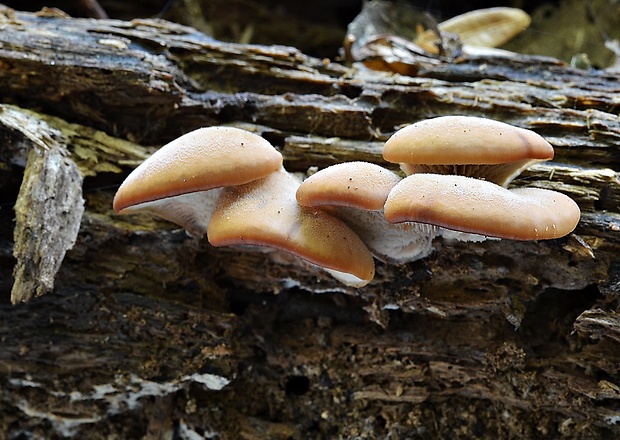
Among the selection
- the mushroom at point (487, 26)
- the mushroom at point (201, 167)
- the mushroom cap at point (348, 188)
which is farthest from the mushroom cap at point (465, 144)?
the mushroom at point (487, 26)

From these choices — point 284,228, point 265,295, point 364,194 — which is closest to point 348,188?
point 364,194

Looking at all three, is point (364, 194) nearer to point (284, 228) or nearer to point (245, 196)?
point (284, 228)

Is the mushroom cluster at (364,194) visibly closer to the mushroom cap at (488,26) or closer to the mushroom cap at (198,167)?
the mushroom cap at (198,167)

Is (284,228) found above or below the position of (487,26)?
below

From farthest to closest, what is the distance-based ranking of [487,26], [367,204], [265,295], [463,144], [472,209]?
[487,26] → [265,295] → [367,204] → [463,144] → [472,209]

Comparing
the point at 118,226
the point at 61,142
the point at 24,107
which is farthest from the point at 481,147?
the point at 24,107

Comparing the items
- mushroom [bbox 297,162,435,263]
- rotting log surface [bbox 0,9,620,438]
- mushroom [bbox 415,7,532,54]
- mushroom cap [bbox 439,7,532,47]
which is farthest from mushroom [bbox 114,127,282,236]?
mushroom cap [bbox 439,7,532,47]

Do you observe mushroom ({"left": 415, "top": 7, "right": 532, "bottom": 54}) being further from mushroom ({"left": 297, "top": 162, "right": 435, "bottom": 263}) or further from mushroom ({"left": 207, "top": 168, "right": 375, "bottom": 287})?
mushroom ({"left": 207, "top": 168, "right": 375, "bottom": 287})
